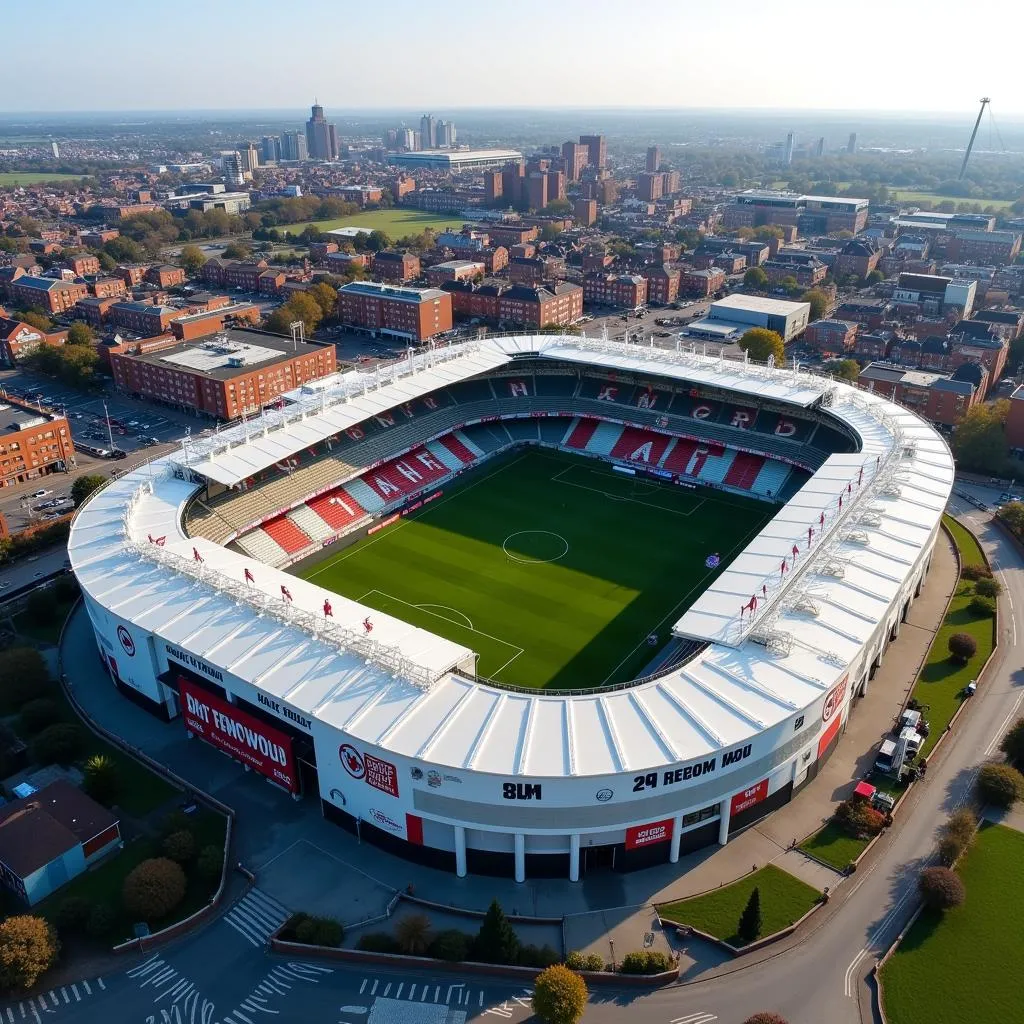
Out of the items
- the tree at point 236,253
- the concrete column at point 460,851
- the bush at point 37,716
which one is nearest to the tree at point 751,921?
the concrete column at point 460,851

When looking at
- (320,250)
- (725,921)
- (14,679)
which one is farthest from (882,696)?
(320,250)

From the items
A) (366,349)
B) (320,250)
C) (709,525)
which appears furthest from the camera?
(320,250)

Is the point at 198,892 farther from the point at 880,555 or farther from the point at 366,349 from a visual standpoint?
the point at 366,349

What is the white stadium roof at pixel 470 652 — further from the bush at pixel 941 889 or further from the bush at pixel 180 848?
the bush at pixel 941 889

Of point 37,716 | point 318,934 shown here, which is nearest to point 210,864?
point 318,934

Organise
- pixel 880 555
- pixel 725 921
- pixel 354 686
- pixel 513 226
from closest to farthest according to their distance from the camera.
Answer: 1. pixel 725 921
2. pixel 354 686
3. pixel 880 555
4. pixel 513 226

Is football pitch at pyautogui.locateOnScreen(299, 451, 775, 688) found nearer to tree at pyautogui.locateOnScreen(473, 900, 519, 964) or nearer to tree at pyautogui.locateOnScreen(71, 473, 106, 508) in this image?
tree at pyautogui.locateOnScreen(473, 900, 519, 964)
